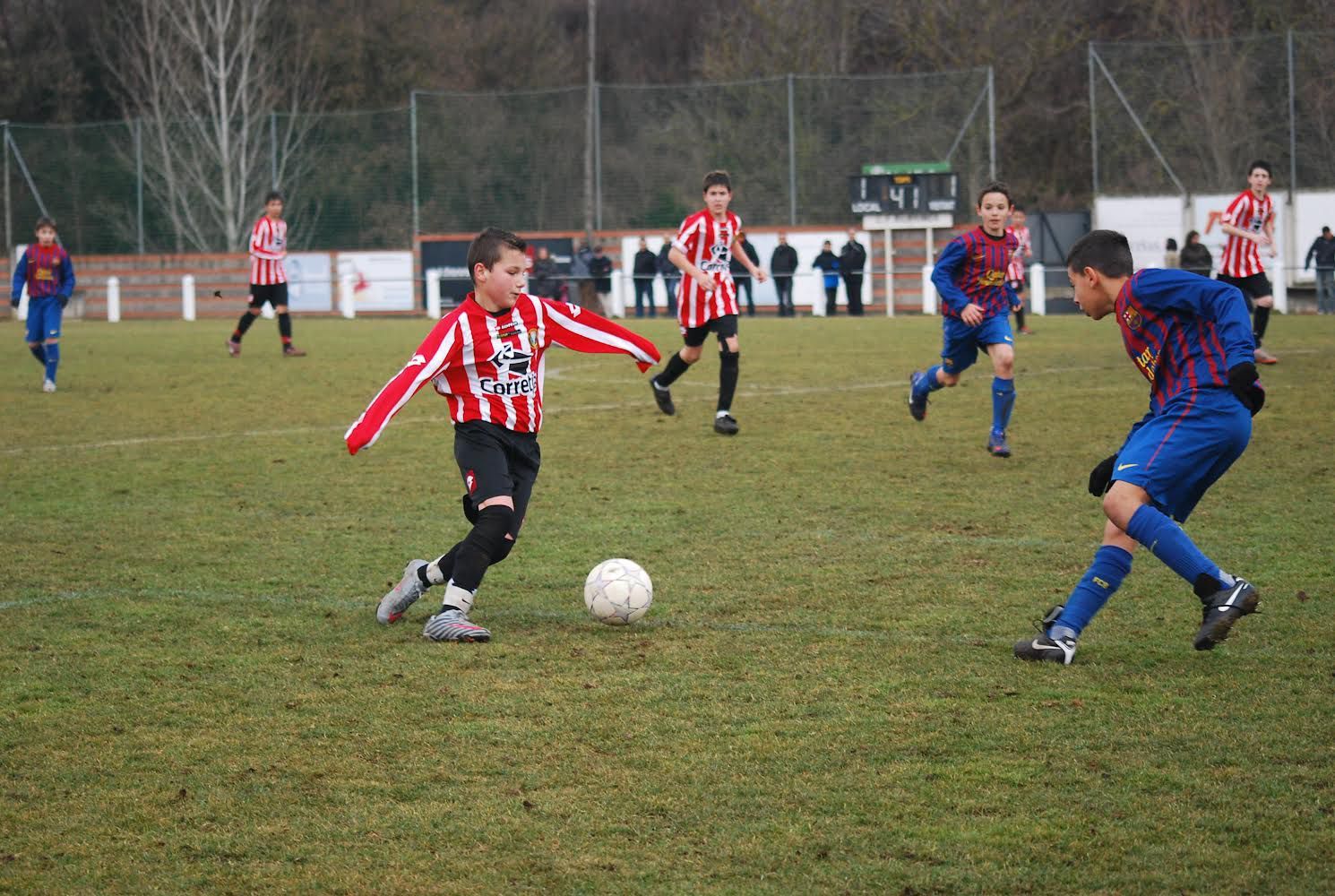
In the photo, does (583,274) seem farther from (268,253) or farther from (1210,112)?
(268,253)

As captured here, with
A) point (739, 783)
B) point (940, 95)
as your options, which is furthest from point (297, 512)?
point (940, 95)

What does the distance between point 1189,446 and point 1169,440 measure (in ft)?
0.22

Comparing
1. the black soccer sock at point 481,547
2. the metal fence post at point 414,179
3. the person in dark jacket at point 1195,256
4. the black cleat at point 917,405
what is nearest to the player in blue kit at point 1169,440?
the black soccer sock at point 481,547

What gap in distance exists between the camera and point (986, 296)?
1048 centimetres

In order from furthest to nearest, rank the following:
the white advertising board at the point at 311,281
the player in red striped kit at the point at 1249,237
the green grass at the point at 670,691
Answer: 1. the white advertising board at the point at 311,281
2. the player in red striped kit at the point at 1249,237
3. the green grass at the point at 670,691

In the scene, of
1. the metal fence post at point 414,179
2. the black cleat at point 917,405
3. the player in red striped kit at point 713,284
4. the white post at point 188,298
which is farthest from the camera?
the metal fence post at point 414,179

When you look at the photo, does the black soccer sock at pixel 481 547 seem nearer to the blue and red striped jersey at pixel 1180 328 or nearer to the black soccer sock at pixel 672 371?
the blue and red striped jersey at pixel 1180 328

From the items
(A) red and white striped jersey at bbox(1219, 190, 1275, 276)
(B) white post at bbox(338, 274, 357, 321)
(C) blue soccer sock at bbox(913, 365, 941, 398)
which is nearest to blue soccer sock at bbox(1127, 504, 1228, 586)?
(C) blue soccer sock at bbox(913, 365, 941, 398)

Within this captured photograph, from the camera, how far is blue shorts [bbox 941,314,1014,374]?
1046cm

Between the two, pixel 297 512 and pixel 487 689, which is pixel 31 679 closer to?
pixel 487 689

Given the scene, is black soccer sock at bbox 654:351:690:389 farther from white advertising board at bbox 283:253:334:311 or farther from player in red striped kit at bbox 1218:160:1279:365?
white advertising board at bbox 283:253:334:311

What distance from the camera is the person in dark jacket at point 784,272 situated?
31.2 m

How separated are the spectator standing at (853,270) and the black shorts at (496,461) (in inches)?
990

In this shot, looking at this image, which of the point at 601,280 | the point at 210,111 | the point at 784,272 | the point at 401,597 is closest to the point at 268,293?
the point at 784,272
